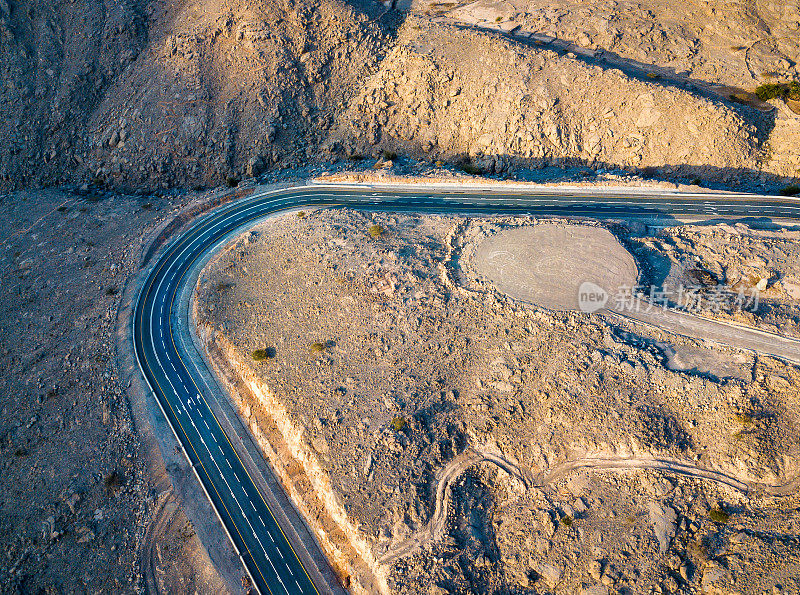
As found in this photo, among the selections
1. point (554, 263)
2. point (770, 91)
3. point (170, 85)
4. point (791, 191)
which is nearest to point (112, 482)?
point (554, 263)

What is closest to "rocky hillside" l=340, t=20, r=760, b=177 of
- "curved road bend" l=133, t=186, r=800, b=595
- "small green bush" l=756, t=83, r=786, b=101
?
"small green bush" l=756, t=83, r=786, b=101

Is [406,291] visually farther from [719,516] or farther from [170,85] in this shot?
[170,85]

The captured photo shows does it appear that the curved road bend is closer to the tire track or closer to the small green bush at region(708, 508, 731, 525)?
the tire track

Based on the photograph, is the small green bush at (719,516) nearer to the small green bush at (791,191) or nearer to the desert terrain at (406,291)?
the desert terrain at (406,291)

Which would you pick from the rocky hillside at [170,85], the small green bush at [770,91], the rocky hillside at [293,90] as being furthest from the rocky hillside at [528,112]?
the rocky hillside at [170,85]

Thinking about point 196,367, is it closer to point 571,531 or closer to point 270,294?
point 270,294

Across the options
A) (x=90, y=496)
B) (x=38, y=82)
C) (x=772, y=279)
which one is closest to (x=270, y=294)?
(x=90, y=496)

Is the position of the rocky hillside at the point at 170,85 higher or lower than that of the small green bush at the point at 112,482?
higher
